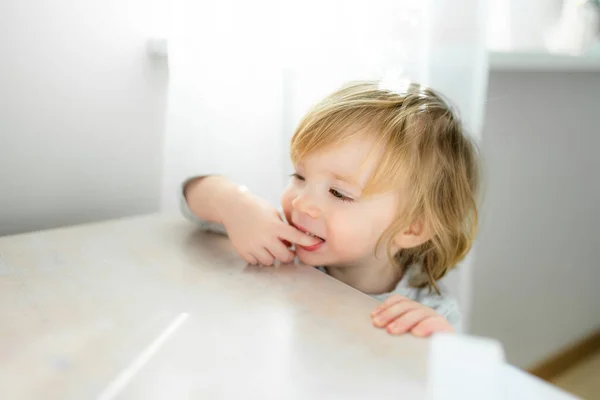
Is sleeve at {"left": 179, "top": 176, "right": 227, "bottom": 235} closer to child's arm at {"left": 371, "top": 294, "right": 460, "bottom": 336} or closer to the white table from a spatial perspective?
the white table

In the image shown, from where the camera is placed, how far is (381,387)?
341mm

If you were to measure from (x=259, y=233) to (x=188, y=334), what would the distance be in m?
0.21

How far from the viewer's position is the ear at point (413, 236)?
2.19 feet

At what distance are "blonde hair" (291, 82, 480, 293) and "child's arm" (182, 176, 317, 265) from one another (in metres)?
0.08

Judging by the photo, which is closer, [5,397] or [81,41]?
[5,397]

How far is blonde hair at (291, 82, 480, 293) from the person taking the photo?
24.2 inches

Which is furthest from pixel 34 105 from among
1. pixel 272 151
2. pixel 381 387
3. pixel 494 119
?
pixel 494 119

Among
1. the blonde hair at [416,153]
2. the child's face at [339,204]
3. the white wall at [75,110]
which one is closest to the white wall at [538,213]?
the blonde hair at [416,153]

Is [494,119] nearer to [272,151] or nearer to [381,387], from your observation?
[272,151]

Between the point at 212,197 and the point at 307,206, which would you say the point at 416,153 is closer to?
the point at 307,206

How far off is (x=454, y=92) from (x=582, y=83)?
2.26ft

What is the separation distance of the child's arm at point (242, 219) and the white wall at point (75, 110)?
0.47 ft

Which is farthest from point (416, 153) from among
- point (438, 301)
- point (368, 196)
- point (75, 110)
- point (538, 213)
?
point (538, 213)

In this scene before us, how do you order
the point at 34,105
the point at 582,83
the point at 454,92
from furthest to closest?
the point at 582,83, the point at 454,92, the point at 34,105
